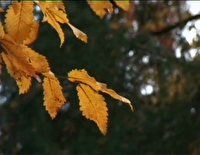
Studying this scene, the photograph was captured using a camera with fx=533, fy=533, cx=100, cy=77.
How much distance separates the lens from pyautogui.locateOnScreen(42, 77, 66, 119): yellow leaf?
2.68 ft

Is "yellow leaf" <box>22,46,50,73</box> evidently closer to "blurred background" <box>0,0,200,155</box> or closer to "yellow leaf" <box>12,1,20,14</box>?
"yellow leaf" <box>12,1,20,14</box>

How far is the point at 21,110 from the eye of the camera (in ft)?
13.2

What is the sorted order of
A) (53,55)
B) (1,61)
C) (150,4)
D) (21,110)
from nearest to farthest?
(1,61)
(53,55)
(21,110)
(150,4)

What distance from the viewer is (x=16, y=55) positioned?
0.73m

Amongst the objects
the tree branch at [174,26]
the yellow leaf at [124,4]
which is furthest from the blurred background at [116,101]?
the yellow leaf at [124,4]

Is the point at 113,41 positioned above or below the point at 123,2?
below

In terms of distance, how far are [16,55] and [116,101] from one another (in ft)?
10.8

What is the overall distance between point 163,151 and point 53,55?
1177 mm

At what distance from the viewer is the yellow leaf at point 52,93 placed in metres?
0.82

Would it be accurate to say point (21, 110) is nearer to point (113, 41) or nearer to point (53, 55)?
point (53, 55)

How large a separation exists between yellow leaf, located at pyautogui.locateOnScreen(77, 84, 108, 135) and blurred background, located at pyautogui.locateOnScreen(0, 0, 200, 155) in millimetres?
2875

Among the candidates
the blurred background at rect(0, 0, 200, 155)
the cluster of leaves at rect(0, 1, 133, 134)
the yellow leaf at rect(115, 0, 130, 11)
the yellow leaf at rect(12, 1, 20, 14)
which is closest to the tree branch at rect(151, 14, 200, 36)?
the blurred background at rect(0, 0, 200, 155)

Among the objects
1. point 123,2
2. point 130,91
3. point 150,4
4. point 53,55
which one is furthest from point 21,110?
point 123,2

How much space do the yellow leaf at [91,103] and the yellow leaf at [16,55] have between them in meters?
0.09
